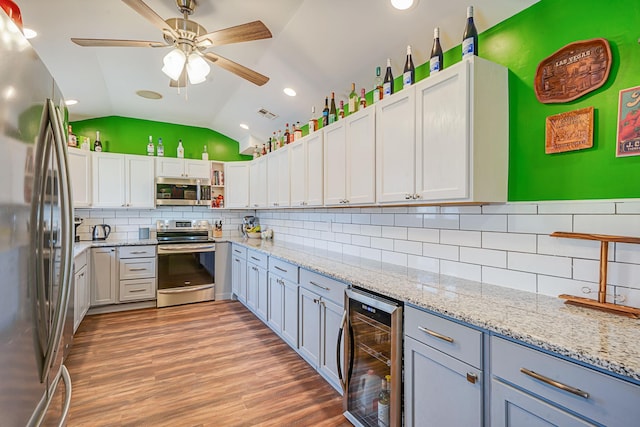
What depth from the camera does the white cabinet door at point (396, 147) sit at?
6.82ft

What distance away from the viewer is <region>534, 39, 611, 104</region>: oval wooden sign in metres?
1.47

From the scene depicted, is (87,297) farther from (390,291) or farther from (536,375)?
(536,375)

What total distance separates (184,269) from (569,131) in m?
4.50

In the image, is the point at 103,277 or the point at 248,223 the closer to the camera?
the point at 103,277

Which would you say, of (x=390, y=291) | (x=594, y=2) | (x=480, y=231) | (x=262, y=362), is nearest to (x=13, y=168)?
(x=390, y=291)

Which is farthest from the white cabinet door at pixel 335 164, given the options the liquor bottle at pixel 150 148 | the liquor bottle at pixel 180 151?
the liquor bottle at pixel 150 148

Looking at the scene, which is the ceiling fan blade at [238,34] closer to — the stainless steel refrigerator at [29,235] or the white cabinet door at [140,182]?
the stainless steel refrigerator at [29,235]

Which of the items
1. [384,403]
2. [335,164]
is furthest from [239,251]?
[384,403]

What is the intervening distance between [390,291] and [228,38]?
1897 mm

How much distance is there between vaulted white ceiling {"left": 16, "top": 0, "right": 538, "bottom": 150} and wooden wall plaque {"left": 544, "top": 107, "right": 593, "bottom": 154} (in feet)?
2.23

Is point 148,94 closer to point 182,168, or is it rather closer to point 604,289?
point 182,168

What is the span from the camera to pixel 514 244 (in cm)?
181

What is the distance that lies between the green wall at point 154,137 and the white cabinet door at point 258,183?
93 cm

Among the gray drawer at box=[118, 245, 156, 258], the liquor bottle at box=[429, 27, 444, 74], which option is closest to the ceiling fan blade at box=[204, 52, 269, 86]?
the liquor bottle at box=[429, 27, 444, 74]
